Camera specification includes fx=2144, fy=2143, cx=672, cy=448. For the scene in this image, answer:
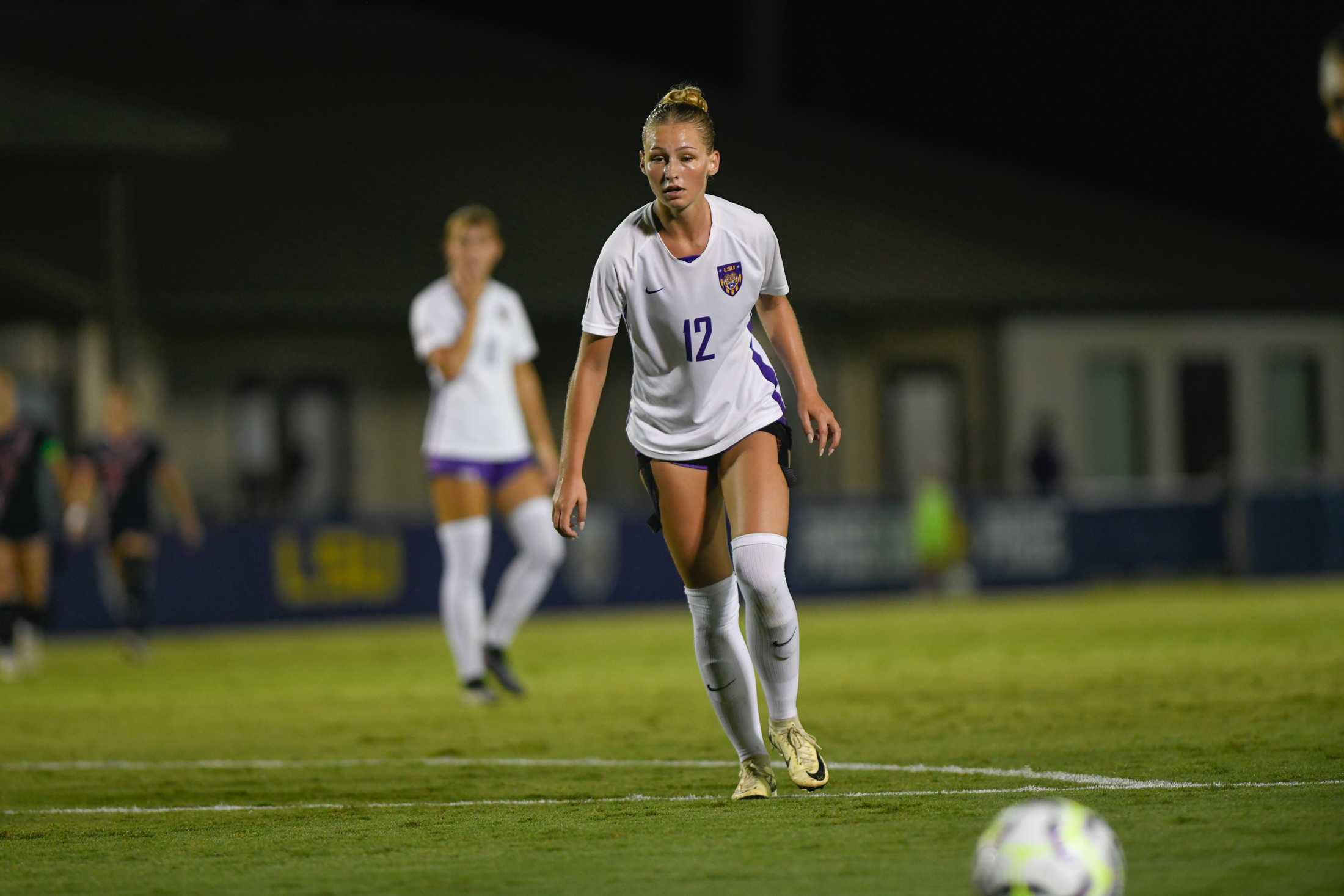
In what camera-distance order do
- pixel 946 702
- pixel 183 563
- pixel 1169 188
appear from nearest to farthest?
pixel 946 702, pixel 183 563, pixel 1169 188

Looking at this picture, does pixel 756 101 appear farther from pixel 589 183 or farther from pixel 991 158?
pixel 991 158

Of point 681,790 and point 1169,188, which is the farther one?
point 1169,188

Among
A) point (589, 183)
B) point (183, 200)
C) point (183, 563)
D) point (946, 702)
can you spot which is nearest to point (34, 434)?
point (183, 563)

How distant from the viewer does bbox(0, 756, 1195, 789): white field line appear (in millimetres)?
7633

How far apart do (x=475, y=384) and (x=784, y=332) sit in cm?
493

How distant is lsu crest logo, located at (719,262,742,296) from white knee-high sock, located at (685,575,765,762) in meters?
1.00

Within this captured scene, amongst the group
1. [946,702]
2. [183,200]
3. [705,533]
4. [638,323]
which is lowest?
[946,702]

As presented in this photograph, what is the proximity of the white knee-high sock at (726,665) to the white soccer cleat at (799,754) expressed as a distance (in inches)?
2.9

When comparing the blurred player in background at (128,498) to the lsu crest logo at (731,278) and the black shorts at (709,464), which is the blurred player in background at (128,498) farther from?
the lsu crest logo at (731,278)

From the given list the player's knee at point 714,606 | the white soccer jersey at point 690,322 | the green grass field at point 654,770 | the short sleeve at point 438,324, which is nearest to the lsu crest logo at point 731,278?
→ the white soccer jersey at point 690,322

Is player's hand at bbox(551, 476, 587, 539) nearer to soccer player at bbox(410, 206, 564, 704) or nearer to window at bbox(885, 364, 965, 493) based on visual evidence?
soccer player at bbox(410, 206, 564, 704)

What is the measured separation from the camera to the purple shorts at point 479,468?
1221 cm

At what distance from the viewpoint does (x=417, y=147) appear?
1280 inches

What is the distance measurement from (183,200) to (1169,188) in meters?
23.9
